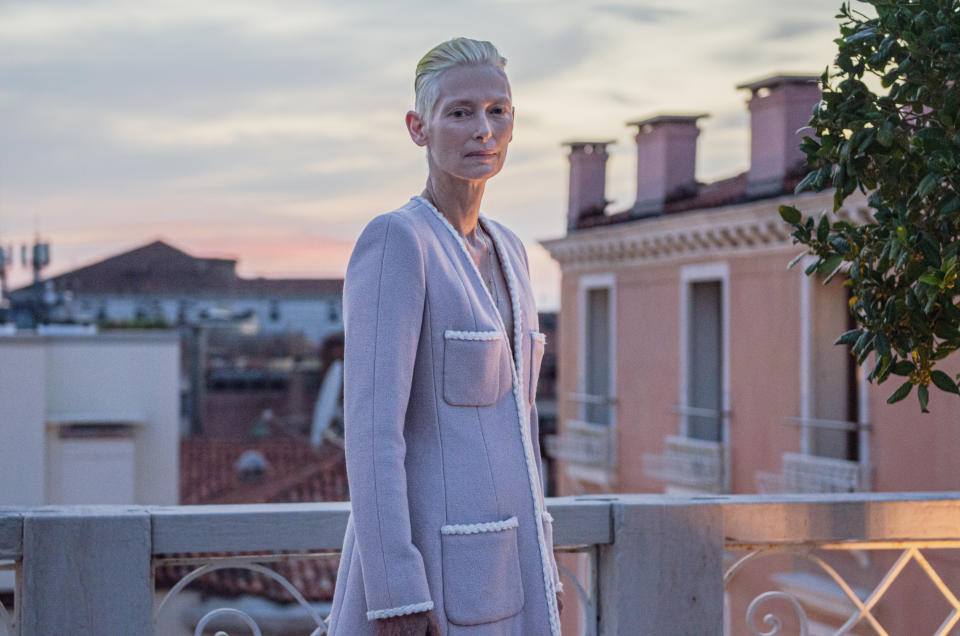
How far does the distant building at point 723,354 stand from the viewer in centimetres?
1545

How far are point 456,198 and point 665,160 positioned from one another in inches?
749

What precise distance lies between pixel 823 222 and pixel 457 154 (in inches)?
48.1

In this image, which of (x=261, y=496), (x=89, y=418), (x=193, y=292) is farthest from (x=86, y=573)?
(x=193, y=292)

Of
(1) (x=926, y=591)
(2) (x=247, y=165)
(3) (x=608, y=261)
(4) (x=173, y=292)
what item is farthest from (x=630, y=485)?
(4) (x=173, y=292)

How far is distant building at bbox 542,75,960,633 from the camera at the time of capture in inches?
608

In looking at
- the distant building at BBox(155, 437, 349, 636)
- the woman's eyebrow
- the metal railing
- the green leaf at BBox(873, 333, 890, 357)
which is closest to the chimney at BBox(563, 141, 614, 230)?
the metal railing

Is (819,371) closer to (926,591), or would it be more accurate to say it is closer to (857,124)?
(926,591)

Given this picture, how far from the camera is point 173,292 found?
155 feet

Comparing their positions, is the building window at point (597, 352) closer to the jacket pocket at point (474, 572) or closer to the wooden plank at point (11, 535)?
the wooden plank at point (11, 535)

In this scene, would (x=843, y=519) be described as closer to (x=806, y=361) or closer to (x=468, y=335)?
(x=468, y=335)

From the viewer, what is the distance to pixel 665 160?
68.2ft

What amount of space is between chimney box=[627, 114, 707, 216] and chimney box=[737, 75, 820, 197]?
223 centimetres

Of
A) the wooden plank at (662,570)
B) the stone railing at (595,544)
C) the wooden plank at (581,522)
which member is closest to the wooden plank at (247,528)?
the stone railing at (595,544)

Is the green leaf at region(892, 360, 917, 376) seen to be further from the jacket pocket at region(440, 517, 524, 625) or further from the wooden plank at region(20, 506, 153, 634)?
the wooden plank at region(20, 506, 153, 634)
